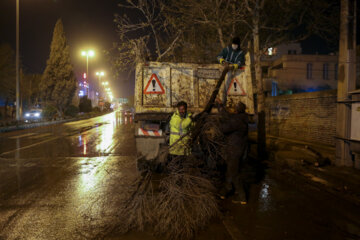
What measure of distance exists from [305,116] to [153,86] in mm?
7726

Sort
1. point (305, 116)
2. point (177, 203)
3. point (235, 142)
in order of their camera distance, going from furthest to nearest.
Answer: point (305, 116) < point (235, 142) < point (177, 203)

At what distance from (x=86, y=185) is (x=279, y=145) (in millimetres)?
7607

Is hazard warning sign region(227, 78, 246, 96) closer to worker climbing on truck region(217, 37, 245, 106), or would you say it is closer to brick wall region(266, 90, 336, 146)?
worker climbing on truck region(217, 37, 245, 106)

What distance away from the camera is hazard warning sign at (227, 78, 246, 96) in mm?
6227

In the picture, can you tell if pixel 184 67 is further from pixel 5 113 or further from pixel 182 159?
pixel 5 113

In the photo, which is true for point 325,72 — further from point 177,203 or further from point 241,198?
point 177,203

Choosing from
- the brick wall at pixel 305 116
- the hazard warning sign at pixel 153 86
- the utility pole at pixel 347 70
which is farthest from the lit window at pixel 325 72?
the hazard warning sign at pixel 153 86

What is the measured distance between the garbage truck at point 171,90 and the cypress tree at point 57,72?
100.0 ft

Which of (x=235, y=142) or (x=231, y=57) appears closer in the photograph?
(x=235, y=142)

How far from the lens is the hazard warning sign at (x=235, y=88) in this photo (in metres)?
6.23

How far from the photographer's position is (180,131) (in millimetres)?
4762

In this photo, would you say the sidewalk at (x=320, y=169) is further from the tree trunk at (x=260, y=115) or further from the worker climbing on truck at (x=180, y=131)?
the worker climbing on truck at (x=180, y=131)

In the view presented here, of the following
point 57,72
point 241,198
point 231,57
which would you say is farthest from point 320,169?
point 57,72

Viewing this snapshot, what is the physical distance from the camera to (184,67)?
245 inches
